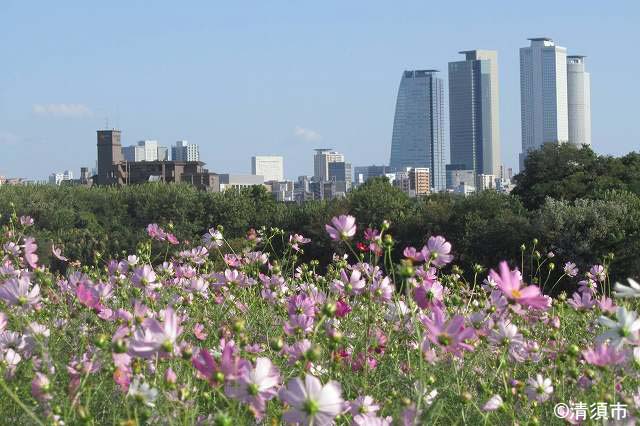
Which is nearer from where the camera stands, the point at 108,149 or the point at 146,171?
the point at 146,171

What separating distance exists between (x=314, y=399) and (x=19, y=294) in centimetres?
91

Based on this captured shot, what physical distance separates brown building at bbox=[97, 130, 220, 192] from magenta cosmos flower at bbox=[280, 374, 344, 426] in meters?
84.4

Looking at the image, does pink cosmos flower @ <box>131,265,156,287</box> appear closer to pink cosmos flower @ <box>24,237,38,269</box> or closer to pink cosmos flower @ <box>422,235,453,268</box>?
pink cosmos flower @ <box>24,237,38,269</box>

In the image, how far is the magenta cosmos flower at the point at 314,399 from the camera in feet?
4.53

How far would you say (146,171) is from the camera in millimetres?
94938

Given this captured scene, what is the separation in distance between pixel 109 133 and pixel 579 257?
9563 centimetres

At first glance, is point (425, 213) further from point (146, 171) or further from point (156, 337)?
point (146, 171)

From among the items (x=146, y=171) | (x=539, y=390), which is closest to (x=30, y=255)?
(x=539, y=390)

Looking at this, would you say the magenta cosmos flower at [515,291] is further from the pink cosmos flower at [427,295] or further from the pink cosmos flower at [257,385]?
the pink cosmos flower at [257,385]

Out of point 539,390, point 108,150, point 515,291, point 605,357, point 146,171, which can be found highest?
point 108,150

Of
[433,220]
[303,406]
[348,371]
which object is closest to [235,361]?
[303,406]

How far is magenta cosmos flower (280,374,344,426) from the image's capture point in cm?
138

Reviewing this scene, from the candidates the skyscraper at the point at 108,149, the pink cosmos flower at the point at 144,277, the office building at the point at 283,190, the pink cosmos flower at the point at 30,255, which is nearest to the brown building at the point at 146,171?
the skyscraper at the point at 108,149

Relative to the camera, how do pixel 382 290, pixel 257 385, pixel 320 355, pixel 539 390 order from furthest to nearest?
pixel 382 290, pixel 320 355, pixel 539 390, pixel 257 385
